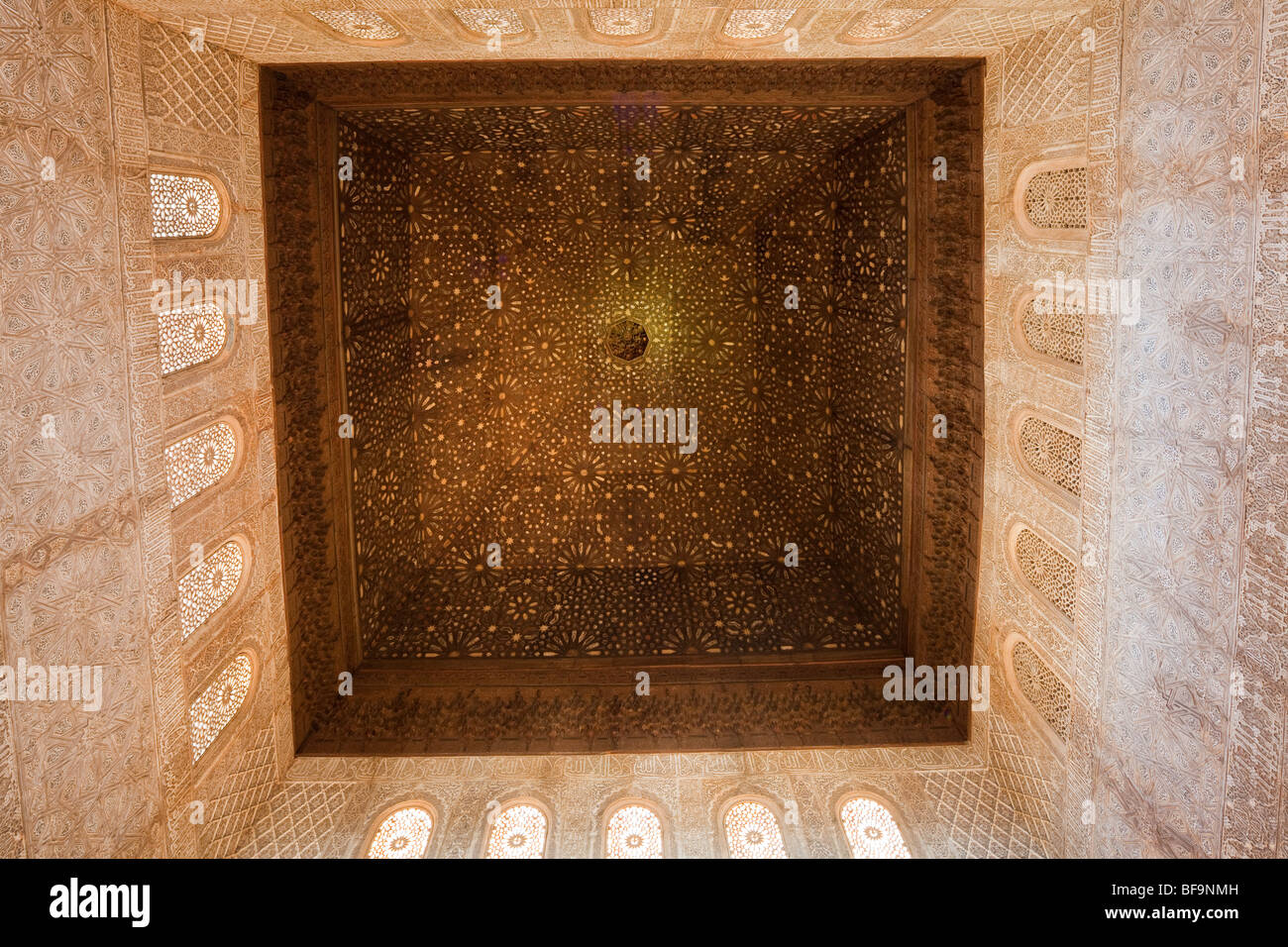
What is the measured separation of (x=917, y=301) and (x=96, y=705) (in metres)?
5.38

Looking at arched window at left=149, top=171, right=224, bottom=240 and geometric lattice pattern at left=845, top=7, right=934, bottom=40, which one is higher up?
geometric lattice pattern at left=845, top=7, right=934, bottom=40

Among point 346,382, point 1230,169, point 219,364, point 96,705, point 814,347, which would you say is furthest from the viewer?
point 814,347

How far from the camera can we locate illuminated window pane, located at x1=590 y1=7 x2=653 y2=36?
400 cm

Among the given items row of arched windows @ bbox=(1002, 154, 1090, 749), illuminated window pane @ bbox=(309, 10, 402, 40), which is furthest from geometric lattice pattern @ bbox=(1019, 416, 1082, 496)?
illuminated window pane @ bbox=(309, 10, 402, 40)

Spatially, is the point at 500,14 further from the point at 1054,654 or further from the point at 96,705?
the point at 1054,654

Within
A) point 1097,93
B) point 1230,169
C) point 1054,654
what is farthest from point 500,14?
point 1054,654

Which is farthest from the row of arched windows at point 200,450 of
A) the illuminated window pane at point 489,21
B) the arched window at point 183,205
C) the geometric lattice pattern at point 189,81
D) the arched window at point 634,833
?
the arched window at point 634,833

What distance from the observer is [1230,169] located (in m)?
2.88

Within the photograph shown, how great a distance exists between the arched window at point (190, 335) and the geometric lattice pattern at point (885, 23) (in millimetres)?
4092

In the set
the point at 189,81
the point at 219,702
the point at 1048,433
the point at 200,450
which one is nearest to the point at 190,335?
the point at 200,450

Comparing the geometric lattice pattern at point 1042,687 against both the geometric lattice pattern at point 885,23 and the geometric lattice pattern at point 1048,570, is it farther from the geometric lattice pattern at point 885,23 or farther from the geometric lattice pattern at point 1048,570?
the geometric lattice pattern at point 885,23

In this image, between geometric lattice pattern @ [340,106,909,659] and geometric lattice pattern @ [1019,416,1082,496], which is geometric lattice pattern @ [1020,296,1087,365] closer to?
geometric lattice pattern @ [1019,416,1082,496]

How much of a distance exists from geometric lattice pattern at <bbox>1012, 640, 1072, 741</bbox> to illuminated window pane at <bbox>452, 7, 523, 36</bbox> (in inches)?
194

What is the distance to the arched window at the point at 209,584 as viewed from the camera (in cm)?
410
